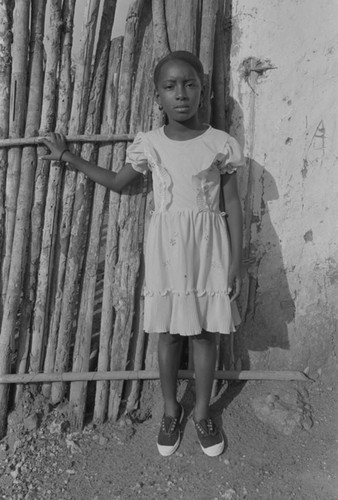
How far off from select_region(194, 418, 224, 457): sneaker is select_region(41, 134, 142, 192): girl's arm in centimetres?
132

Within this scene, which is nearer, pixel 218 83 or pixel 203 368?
pixel 203 368

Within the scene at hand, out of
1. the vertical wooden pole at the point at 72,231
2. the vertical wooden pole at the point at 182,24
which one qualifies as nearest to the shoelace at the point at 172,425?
the vertical wooden pole at the point at 72,231

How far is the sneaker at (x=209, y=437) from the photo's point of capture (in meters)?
2.26

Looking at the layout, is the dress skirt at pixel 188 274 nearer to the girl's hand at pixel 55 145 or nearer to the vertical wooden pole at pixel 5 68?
the girl's hand at pixel 55 145

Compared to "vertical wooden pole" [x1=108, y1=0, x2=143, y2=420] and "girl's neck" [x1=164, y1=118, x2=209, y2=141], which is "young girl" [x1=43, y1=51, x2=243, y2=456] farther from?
"vertical wooden pole" [x1=108, y1=0, x2=143, y2=420]

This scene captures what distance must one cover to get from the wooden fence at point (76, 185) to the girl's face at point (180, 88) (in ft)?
1.16

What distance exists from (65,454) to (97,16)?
2.38 meters

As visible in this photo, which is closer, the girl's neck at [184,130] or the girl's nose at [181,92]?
the girl's nose at [181,92]

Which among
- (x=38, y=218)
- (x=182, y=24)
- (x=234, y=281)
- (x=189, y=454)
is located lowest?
(x=189, y=454)

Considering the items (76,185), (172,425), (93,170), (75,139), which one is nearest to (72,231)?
(76,185)

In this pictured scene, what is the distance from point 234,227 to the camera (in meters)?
2.26

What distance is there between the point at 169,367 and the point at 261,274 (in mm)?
778

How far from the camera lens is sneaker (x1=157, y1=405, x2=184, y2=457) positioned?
2299mm

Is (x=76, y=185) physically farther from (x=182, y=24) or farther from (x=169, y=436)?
→ (x=169, y=436)
